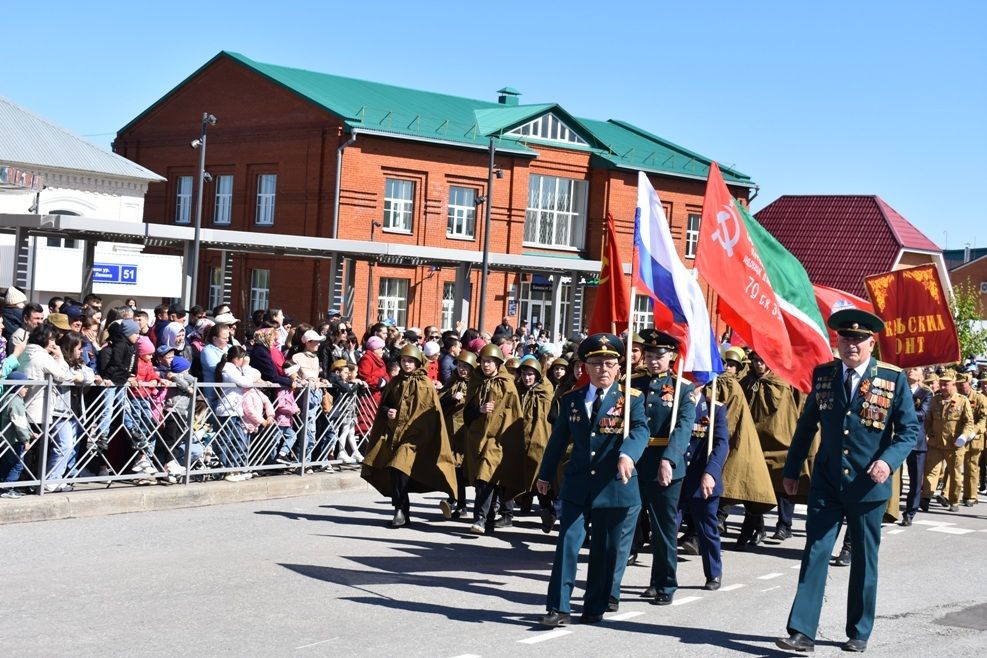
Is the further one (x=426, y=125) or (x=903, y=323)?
(x=426, y=125)

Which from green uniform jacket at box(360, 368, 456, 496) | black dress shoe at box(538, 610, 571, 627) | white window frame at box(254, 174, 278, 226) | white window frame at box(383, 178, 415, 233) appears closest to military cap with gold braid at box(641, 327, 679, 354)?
black dress shoe at box(538, 610, 571, 627)

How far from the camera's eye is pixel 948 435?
1703 centimetres

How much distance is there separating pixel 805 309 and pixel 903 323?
5.00 metres

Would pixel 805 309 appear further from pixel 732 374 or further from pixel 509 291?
pixel 509 291

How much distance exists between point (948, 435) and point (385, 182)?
2928cm

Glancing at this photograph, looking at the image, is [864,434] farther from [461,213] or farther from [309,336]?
[461,213]

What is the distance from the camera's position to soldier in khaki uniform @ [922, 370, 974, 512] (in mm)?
17000

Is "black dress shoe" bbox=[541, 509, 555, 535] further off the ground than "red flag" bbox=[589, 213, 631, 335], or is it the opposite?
"red flag" bbox=[589, 213, 631, 335]

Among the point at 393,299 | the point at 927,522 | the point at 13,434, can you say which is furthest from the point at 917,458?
the point at 393,299

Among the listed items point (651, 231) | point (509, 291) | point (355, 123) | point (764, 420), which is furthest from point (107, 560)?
point (509, 291)

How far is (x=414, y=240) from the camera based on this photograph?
148 feet

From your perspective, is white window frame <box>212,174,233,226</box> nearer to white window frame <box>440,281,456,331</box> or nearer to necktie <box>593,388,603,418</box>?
white window frame <box>440,281,456,331</box>

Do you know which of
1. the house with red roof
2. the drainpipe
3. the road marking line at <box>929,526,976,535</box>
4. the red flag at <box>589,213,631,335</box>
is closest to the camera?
the red flag at <box>589,213,631,335</box>

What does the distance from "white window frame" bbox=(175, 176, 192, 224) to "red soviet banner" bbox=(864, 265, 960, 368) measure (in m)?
37.3
